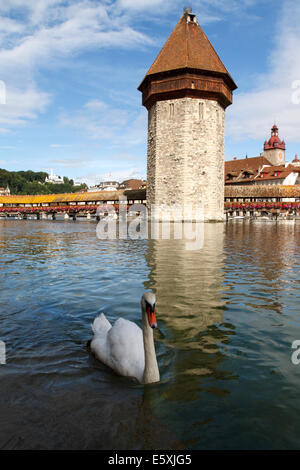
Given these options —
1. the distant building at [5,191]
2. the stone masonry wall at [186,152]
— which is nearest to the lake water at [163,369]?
the stone masonry wall at [186,152]

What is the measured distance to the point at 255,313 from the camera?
16.3 feet

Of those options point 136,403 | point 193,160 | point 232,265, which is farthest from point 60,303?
point 193,160

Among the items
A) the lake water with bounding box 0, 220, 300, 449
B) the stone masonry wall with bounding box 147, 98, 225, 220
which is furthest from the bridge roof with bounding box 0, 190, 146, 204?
the lake water with bounding box 0, 220, 300, 449

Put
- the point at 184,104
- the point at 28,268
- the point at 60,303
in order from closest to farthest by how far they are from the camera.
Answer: the point at 60,303, the point at 28,268, the point at 184,104

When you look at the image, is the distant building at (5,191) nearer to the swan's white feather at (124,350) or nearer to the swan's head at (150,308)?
the swan's white feather at (124,350)

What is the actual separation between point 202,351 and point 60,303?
8.68 feet

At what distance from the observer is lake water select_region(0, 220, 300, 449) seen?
241 centimetres

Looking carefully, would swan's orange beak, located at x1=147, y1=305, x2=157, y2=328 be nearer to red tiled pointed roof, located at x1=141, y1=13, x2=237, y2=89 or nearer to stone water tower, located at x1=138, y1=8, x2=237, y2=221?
stone water tower, located at x1=138, y1=8, x2=237, y2=221

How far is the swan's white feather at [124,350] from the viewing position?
3.13 metres

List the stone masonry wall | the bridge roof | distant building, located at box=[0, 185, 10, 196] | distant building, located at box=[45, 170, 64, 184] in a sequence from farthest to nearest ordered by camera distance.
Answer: distant building, located at box=[45, 170, 64, 184], distant building, located at box=[0, 185, 10, 196], the bridge roof, the stone masonry wall

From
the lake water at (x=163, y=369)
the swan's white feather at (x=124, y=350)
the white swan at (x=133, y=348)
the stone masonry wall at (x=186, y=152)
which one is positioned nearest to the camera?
the lake water at (x=163, y=369)

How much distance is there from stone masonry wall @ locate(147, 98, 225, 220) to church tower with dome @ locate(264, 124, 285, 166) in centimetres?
5827

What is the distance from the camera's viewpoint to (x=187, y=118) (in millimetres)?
30922

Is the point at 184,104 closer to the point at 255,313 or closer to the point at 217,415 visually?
the point at 255,313
